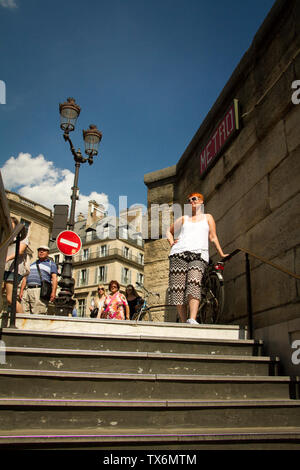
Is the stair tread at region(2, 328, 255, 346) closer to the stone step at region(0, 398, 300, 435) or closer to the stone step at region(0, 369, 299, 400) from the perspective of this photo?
the stone step at region(0, 369, 299, 400)

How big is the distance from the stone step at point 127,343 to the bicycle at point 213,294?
115cm

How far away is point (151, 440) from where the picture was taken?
247 cm

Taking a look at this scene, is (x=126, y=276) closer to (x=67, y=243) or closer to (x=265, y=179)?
(x=67, y=243)

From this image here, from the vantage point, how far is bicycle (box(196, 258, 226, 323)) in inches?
198

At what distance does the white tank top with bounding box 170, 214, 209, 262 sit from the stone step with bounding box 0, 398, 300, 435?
6.96 feet

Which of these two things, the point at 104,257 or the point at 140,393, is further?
the point at 104,257

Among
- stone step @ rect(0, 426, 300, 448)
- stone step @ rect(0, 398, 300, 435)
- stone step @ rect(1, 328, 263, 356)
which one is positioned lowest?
stone step @ rect(0, 426, 300, 448)

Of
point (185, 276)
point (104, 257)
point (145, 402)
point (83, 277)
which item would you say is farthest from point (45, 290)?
point (83, 277)

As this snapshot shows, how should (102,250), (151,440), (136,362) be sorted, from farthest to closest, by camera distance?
(102,250) < (136,362) < (151,440)

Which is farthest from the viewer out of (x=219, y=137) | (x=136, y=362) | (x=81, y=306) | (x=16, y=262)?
(x=81, y=306)

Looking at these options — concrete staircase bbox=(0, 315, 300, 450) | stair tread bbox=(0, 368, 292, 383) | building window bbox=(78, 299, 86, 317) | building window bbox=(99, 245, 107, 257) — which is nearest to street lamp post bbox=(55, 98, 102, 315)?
concrete staircase bbox=(0, 315, 300, 450)

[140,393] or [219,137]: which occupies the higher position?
[219,137]

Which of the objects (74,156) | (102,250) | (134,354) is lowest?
(134,354)

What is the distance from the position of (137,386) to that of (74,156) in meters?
7.89
